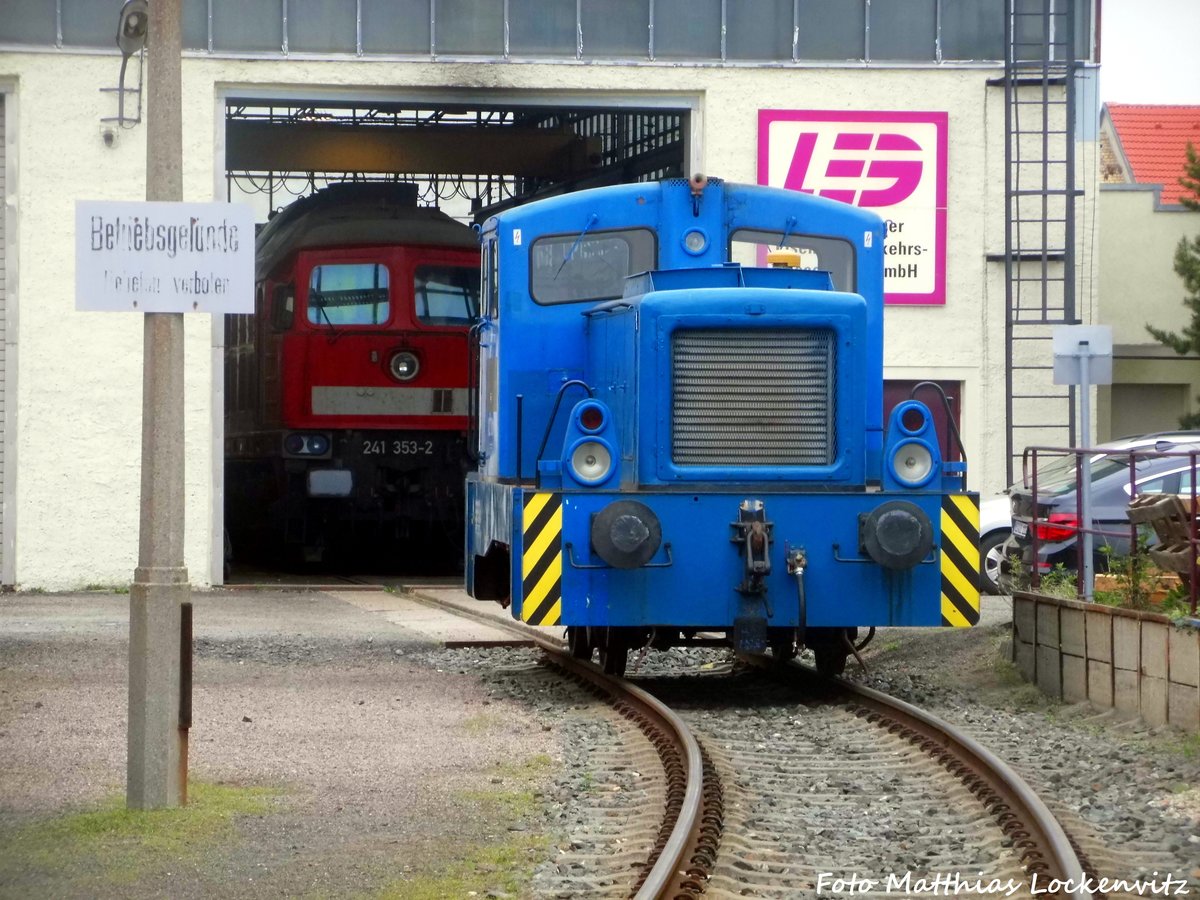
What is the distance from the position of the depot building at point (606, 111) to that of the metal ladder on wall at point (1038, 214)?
0.10 feet

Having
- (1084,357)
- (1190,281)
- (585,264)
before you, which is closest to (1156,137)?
(1190,281)

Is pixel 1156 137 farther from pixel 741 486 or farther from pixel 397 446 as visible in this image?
pixel 741 486

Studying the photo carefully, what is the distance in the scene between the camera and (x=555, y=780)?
754 cm

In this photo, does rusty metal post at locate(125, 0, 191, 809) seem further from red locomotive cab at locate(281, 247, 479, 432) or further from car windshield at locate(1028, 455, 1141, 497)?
red locomotive cab at locate(281, 247, 479, 432)

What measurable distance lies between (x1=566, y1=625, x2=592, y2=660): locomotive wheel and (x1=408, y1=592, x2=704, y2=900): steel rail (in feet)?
0.18

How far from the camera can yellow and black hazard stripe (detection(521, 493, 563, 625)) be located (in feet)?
30.9

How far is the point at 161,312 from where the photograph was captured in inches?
269

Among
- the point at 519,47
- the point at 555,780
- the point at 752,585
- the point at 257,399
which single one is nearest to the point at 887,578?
the point at 752,585

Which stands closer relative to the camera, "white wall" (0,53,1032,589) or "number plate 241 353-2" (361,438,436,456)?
"white wall" (0,53,1032,589)

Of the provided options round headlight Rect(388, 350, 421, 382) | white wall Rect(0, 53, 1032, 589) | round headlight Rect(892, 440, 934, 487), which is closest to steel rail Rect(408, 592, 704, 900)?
round headlight Rect(892, 440, 934, 487)

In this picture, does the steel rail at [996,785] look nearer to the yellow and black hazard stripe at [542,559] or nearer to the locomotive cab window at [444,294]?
the yellow and black hazard stripe at [542,559]

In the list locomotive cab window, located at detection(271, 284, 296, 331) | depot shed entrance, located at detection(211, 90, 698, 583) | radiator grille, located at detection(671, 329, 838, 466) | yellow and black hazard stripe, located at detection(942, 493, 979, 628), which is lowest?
yellow and black hazard stripe, located at detection(942, 493, 979, 628)

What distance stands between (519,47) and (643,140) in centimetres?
440

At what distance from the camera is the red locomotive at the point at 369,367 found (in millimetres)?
19656
